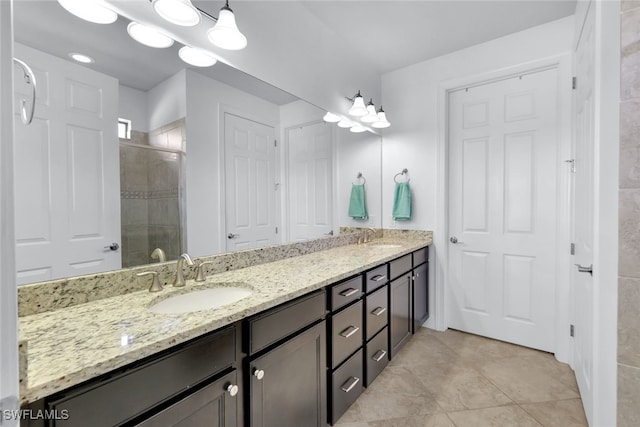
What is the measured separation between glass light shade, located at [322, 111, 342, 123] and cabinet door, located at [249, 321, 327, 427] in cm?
162

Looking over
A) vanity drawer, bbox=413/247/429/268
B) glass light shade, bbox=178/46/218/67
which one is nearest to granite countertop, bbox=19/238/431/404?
glass light shade, bbox=178/46/218/67

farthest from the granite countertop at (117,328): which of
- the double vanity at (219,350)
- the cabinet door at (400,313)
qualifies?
the cabinet door at (400,313)

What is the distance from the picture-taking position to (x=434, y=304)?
2.83 meters

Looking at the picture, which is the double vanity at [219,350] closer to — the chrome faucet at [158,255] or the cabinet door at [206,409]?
the cabinet door at [206,409]

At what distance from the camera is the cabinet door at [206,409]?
82 cm

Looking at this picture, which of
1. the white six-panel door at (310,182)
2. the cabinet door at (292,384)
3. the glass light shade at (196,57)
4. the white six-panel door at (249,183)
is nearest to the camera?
the cabinet door at (292,384)

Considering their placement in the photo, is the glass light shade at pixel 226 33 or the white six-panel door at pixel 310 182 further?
the white six-panel door at pixel 310 182

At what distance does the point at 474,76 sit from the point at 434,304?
6.89 feet

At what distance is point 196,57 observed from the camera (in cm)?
148

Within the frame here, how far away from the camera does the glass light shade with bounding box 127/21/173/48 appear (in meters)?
1.25

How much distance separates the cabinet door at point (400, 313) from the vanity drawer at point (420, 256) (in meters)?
0.17

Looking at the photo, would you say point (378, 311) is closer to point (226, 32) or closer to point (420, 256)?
point (420, 256)

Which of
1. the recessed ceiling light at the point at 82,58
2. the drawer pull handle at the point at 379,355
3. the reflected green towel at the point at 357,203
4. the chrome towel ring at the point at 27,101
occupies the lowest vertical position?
the drawer pull handle at the point at 379,355

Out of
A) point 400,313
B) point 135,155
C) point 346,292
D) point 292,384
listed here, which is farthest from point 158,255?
point 400,313
